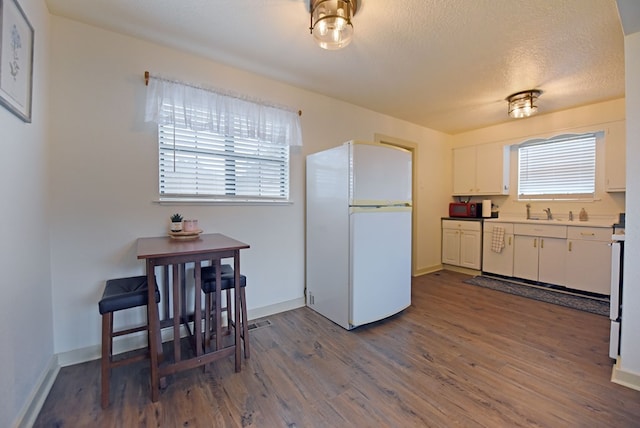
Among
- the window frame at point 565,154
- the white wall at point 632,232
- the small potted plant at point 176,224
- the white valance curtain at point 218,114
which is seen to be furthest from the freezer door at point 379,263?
the window frame at point 565,154

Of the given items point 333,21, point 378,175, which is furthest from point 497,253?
point 333,21

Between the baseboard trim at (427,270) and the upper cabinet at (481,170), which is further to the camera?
the baseboard trim at (427,270)

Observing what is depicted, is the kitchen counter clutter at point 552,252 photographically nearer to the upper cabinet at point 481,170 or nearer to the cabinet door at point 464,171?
the upper cabinet at point 481,170

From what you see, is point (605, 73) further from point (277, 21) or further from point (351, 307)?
point (351, 307)

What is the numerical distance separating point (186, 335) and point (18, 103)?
1.88 meters

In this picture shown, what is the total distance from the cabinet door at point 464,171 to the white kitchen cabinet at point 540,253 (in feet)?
3.40

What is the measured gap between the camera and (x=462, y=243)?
14.6 feet

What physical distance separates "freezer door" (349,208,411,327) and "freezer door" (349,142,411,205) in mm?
123

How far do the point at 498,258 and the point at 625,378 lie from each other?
245cm

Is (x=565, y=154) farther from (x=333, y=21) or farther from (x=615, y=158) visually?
(x=333, y=21)

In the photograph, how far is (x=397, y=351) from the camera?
2111 millimetres

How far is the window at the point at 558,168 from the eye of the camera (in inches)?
142

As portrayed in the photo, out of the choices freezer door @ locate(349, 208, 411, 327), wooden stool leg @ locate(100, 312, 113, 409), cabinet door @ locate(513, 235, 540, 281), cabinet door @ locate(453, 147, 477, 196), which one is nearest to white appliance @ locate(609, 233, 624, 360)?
freezer door @ locate(349, 208, 411, 327)

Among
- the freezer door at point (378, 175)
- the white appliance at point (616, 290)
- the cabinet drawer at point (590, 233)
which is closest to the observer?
the white appliance at point (616, 290)
